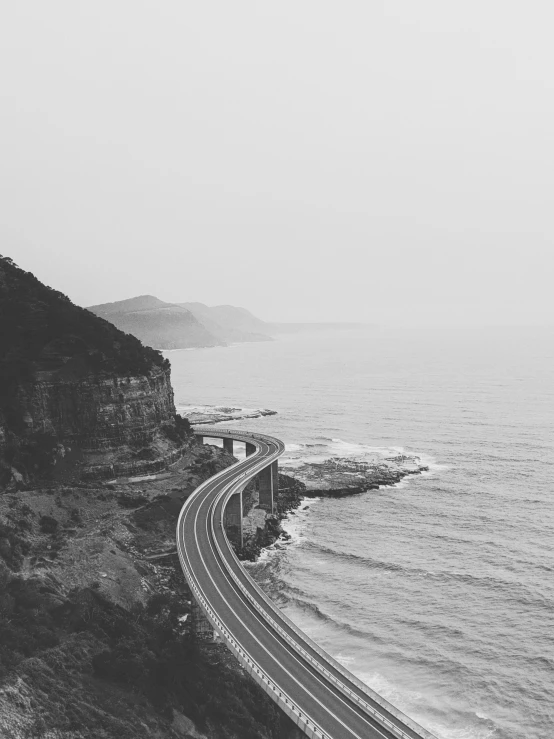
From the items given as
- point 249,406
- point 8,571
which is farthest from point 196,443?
point 249,406

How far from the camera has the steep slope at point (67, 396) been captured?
74.9 meters

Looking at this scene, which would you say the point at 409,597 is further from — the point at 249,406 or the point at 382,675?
the point at 249,406

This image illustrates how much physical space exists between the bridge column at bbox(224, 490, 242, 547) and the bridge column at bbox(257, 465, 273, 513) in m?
10.5

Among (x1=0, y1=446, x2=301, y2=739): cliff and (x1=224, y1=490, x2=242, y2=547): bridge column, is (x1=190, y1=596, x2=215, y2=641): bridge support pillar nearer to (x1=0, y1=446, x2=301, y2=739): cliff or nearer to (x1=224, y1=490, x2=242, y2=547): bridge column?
(x1=0, y1=446, x2=301, y2=739): cliff

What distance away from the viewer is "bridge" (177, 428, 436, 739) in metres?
34.4

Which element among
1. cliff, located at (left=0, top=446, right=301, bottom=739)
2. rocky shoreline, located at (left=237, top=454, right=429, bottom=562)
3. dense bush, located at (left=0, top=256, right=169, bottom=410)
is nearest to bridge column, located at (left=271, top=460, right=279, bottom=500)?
rocky shoreline, located at (left=237, top=454, right=429, bottom=562)

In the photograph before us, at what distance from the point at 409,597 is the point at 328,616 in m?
8.17

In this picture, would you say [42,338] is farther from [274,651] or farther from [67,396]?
[274,651]

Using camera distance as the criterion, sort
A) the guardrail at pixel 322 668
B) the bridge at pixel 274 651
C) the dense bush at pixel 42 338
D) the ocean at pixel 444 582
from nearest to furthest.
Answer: the guardrail at pixel 322 668 → the bridge at pixel 274 651 → the ocean at pixel 444 582 → the dense bush at pixel 42 338

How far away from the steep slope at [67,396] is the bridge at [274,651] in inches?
606

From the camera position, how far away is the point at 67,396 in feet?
257

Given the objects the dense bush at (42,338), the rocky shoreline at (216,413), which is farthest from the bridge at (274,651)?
the rocky shoreline at (216,413)

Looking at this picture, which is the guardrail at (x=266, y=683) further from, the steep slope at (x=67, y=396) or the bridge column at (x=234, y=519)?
the steep slope at (x=67, y=396)

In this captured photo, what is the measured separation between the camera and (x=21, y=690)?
33.5 m
